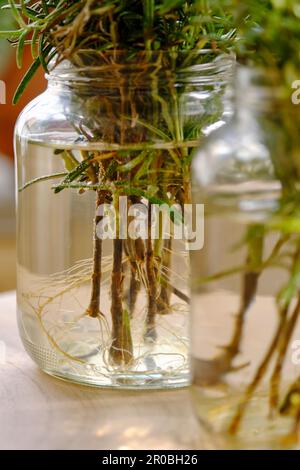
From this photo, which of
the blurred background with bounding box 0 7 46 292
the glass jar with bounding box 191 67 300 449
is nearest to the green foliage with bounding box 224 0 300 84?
the glass jar with bounding box 191 67 300 449

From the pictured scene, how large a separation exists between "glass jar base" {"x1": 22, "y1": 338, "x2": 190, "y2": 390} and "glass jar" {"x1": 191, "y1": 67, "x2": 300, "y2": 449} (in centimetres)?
9

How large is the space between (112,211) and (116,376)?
5.4 inches

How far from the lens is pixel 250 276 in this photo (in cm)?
58

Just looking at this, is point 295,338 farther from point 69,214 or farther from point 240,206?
point 69,214

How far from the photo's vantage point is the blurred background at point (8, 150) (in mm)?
1908

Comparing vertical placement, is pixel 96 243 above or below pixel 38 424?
above

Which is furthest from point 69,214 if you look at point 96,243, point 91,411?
point 91,411

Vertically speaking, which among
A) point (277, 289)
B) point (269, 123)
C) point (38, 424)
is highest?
point (269, 123)

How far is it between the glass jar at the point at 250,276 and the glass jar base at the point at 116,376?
0.09 metres

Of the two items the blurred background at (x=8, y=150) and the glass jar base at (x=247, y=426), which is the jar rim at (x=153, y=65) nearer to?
the glass jar base at (x=247, y=426)

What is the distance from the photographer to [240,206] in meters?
0.57

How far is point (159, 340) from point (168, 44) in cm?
25

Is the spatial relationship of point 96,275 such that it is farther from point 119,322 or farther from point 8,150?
point 8,150

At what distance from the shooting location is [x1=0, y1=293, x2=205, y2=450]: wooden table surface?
63cm
